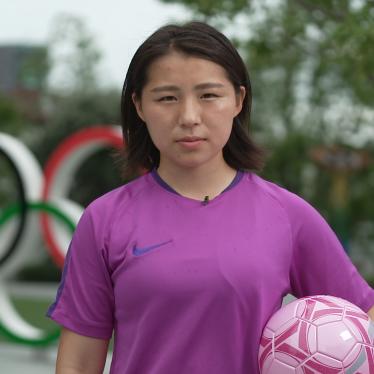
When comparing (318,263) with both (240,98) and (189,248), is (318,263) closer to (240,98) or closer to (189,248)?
(189,248)

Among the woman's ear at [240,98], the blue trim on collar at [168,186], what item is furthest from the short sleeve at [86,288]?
the woman's ear at [240,98]

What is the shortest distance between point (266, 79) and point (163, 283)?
2361 centimetres

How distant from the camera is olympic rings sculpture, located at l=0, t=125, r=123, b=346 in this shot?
10.6 meters

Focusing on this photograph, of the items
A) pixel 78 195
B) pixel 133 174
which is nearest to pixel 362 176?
pixel 78 195

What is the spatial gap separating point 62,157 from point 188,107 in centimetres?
938

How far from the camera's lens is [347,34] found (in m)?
6.81

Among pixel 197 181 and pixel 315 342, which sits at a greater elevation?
pixel 197 181

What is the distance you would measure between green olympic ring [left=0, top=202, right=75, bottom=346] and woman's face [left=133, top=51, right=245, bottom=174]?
27.1 feet

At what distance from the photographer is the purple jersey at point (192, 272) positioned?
6.62ft

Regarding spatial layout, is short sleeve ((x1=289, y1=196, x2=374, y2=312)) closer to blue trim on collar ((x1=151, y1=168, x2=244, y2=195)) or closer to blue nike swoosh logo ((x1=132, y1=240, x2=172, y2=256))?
blue trim on collar ((x1=151, y1=168, x2=244, y2=195))

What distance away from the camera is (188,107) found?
2.05m

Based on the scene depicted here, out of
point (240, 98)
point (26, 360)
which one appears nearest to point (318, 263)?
point (240, 98)

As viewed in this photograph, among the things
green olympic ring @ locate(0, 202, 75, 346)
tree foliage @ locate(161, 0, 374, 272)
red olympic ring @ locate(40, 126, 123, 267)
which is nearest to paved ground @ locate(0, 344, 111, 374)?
green olympic ring @ locate(0, 202, 75, 346)

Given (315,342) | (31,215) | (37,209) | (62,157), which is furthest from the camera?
(62,157)
